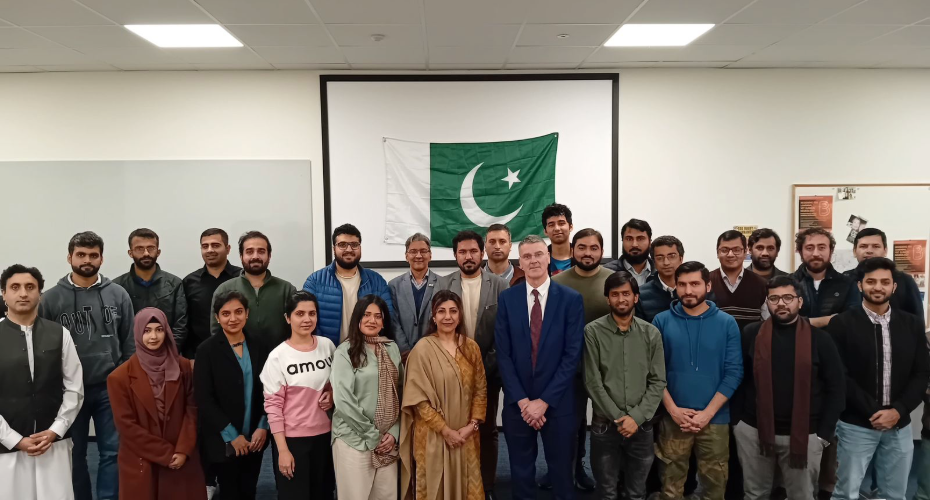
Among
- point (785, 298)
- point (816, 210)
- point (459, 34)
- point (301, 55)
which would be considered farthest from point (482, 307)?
point (816, 210)

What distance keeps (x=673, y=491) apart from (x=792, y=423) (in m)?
0.73

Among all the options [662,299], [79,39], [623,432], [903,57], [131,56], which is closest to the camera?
[623,432]

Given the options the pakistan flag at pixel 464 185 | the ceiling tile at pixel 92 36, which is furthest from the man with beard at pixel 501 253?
the ceiling tile at pixel 92 36

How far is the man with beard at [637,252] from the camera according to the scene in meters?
3.41

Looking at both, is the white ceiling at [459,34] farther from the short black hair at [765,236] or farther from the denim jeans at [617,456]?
the denim jeans at [617,456]

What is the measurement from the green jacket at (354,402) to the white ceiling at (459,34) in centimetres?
219

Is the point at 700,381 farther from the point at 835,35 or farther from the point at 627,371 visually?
the point at 835,35

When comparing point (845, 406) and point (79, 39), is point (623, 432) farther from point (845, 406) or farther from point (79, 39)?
point (79, 39)

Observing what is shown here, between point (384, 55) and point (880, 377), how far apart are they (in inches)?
155

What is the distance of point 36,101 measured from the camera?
4512 millimetres

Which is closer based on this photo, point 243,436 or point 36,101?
point 243,436

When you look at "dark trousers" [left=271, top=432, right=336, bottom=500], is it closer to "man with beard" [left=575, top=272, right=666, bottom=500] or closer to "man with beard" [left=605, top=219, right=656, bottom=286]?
"man with beard" [left=575, top=272, right=666, bottom=500]

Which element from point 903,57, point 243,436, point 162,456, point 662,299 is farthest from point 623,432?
point 903,57

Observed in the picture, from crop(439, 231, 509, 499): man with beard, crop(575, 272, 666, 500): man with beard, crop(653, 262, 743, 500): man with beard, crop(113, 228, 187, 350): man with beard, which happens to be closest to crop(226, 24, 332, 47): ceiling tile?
crop(113, 228, 187, 350): man with beard
